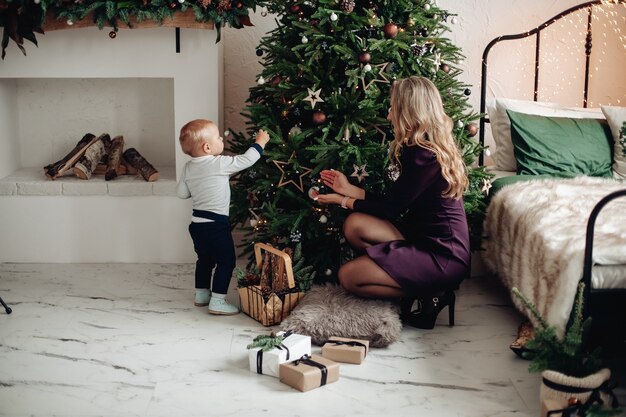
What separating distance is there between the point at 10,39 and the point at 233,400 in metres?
2.60

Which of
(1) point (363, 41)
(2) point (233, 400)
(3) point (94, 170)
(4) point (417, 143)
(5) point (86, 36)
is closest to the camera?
(2) point (233, 400)

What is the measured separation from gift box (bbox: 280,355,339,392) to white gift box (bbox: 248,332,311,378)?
A: 0.04 m

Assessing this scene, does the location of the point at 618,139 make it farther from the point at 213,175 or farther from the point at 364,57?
the point at 213,175

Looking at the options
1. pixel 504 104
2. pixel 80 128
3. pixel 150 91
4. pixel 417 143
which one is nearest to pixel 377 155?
pixel 417 143

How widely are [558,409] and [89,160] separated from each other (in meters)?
3.07

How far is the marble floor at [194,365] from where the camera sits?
112 inches

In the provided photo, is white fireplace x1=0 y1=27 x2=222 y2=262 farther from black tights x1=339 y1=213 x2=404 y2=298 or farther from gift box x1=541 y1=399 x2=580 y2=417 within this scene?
gift box x1=541 y1=399 x2=580 y2=417

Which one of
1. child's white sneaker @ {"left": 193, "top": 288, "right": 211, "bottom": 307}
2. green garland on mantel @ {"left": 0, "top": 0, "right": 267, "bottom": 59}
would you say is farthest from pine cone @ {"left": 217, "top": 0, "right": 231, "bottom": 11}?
child's white sneaker @ {"left": 193, "top": 288, "right": 211, "bottom": 307}

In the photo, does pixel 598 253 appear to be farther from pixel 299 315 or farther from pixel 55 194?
pixel 55 194

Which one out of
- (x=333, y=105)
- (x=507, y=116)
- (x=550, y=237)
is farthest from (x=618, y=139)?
(x=333, y=105)

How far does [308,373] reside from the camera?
2945mm

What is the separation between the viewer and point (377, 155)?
376 centimetres

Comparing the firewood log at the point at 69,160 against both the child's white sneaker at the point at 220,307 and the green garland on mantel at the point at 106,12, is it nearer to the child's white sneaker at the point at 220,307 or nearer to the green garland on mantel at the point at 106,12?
the green garland on mantel at the point at 106,12

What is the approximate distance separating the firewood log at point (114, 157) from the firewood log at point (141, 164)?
0.05m
